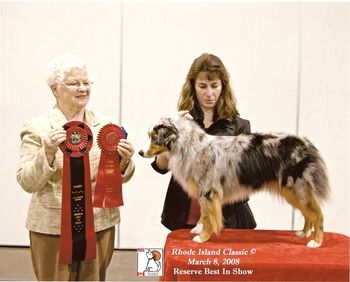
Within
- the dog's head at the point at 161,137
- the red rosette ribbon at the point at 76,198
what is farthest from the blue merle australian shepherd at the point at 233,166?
the red rosette ribbon at the point at 76,198

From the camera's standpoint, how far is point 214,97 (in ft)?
6.40

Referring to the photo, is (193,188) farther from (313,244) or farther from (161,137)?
(313,244)

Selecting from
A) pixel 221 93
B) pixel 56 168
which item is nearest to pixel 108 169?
pixel 56 168

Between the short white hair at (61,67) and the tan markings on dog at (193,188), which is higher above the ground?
the short white hair at (61,67)

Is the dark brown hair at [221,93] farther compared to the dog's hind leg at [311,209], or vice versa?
the dark brown hair at [221,93]

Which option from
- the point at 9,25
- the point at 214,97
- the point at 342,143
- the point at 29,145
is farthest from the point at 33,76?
the point at 342,143

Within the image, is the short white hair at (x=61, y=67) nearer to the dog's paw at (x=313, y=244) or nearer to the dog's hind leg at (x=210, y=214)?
the dog's hind leg at (x=210, y=214)

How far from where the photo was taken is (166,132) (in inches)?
71.2

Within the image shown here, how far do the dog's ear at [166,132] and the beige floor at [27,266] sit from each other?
0.88m

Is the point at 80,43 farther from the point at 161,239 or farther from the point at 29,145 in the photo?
the point at 161,239

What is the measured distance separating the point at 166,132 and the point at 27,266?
1.31m

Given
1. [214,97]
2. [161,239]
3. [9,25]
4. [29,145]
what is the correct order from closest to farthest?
[29,145]
[214,97]
[9,25]
[161,239]

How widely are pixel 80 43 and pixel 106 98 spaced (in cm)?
38

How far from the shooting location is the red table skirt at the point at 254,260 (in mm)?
1589
